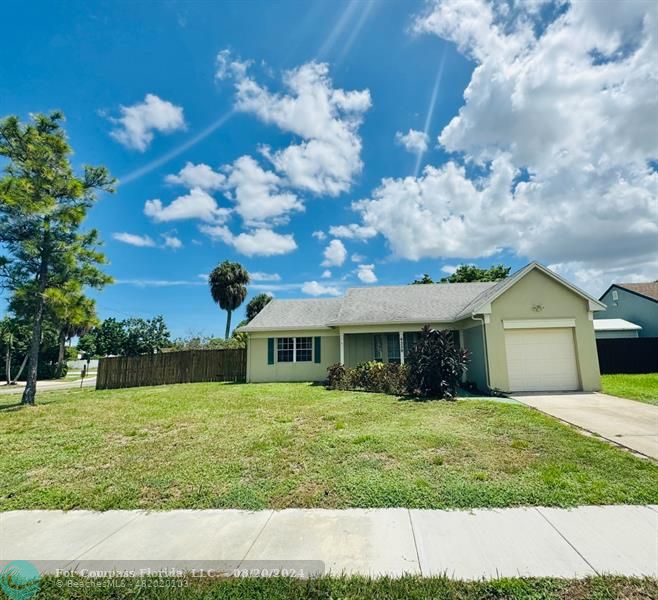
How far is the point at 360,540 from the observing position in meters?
3.31

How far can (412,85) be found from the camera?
12.1 metres

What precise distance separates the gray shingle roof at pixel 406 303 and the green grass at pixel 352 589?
1362 centimetres

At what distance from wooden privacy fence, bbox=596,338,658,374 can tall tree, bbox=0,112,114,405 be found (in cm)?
2465

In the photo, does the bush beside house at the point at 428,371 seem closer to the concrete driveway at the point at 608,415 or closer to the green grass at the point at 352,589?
the concrete driveway at the point at 608,415

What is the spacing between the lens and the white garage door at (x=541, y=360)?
12734 mm

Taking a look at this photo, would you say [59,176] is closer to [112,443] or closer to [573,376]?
[112,443]

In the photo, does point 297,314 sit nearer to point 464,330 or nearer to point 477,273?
point 464,330

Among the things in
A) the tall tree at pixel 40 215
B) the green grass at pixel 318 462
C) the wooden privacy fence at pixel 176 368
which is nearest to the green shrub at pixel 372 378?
the green grass at pixel 318 462

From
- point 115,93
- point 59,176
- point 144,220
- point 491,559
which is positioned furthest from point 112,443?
point 144,220

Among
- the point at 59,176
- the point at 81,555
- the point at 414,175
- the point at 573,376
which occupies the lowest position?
the point at 81,555

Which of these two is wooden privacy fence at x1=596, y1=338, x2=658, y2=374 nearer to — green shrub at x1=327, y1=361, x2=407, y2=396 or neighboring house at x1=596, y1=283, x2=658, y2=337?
neighboring house at x1=596, y1=283, x2=658, y2=337

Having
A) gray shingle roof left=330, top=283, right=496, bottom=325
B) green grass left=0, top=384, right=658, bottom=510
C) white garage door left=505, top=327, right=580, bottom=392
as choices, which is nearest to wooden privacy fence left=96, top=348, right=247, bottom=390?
gray shingle roof left=330, top=283, right=496, bottom=325

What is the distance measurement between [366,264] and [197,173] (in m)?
15.9

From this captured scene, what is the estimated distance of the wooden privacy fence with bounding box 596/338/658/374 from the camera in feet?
59.3
